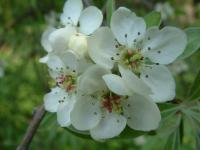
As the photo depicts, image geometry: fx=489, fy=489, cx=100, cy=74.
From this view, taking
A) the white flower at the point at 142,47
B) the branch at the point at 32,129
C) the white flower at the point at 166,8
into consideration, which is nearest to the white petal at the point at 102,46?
the white flower at the point at 142,47

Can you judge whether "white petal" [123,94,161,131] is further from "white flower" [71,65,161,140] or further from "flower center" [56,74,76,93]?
"flower center" [56,74,76,93]

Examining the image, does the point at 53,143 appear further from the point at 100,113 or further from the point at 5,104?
the point at 100,113

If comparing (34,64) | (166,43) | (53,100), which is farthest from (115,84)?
(34,64)

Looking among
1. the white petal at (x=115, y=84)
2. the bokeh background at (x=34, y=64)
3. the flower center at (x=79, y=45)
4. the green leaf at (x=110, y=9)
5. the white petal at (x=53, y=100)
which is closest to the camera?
the white petal at (x=115, y=84)

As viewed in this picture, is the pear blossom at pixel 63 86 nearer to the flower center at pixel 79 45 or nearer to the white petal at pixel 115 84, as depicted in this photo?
the flower center at pixel 79 45

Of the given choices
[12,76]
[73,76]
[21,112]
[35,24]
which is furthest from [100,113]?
[21,112]

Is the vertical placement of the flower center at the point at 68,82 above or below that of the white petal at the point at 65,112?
above

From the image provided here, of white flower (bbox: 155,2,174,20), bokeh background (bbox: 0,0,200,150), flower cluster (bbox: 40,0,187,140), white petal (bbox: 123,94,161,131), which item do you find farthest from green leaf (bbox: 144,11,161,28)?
white flower (bbox: 155,2,174,20)

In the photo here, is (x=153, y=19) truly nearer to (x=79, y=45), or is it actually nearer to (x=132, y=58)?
(x=132, y=58)
